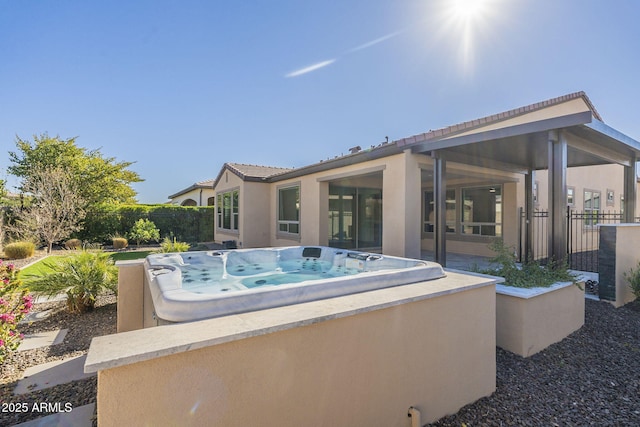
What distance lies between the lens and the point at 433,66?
9102mm

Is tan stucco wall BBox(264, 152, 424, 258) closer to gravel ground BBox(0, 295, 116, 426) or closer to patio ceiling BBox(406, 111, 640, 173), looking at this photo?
patio ceiling BBox(406, 111, 640, 173)

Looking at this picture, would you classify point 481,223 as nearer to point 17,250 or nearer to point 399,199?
point 399,199

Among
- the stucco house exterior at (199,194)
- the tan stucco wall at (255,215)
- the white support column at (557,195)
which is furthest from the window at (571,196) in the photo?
the stucco house exterior at (199,194)

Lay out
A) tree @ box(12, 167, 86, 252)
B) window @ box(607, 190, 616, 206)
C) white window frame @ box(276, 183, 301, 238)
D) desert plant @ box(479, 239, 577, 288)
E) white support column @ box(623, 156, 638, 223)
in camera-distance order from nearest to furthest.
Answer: desert plant @ box(479, 239, 577, 288), white support column @ box(623, 156, 638, 223), white window frame @ box(276, 183, 301, 238), tree @ box(12, 167, 86, 252), window @ box(607, 190, 616, 206)

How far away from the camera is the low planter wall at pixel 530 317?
423 centimetres

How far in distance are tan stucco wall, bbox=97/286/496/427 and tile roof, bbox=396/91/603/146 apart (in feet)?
14.6

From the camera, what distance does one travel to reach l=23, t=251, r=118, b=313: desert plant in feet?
18.0

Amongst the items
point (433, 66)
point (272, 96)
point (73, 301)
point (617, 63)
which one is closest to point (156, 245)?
point (272, 96)

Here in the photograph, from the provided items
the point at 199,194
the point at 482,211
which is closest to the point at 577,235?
the point at 482,211

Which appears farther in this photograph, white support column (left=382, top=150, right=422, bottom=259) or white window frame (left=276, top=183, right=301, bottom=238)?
white window frame (left=276, top=183, right=301, bottom=238)

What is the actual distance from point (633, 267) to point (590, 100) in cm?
958

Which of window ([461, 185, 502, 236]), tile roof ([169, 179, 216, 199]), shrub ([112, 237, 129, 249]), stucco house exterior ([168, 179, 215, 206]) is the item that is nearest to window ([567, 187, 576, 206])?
window ([461, 185, 502, 236])

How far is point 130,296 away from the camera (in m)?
4.68

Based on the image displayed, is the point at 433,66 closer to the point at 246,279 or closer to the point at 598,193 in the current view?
the point at 246,279
